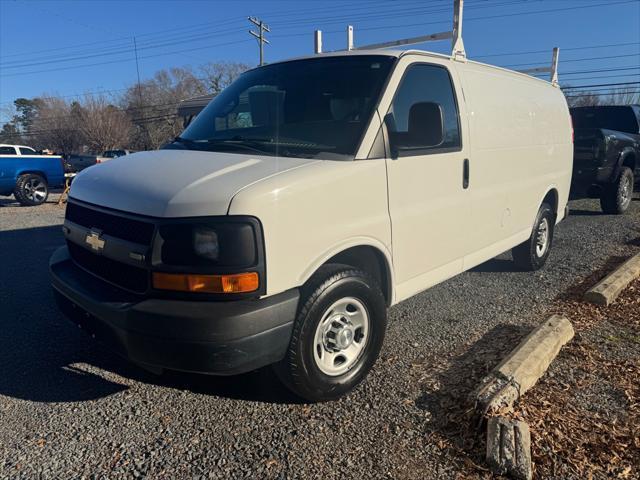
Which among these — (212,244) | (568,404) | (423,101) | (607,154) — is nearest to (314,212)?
(212,244)

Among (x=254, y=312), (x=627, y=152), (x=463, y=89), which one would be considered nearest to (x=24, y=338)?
(x=254, y=312)

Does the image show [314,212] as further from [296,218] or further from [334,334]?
[334,334]

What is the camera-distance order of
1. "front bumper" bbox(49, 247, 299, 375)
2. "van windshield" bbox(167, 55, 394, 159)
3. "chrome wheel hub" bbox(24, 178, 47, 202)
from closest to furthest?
"front bumper" bbox(49, 247, 299, 375), "van windshield" bbox(167, 55, 394, 159), "chrome wheel hub" bbox(24, 178, 47, 202)

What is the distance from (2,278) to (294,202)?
471cm

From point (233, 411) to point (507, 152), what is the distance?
3.29 metres

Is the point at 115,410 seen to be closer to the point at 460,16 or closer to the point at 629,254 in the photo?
the point at 460,16

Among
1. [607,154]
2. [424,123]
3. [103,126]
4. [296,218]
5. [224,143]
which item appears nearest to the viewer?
[296,218]

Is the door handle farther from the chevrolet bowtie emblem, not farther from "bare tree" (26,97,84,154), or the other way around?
"bare tree" (26,97,84,154)

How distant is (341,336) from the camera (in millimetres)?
2930

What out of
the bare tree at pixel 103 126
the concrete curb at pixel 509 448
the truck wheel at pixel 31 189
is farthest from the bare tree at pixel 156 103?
the concrete curb at pixel 509 448

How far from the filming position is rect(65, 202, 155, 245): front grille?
250cm

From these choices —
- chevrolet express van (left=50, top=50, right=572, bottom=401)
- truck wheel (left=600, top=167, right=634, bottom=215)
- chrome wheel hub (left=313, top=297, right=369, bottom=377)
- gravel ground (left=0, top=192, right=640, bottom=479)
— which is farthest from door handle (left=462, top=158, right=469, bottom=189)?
truck wheel (left=600, top=167, right=634, bottom=215)

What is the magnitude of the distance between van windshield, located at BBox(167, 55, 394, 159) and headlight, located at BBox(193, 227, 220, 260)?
32.9 inches

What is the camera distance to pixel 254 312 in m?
2.37
